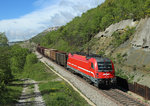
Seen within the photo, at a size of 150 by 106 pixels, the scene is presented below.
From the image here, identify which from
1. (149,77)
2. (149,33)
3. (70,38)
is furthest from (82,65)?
(70,38)

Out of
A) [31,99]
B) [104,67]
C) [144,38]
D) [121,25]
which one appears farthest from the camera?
[121,25]


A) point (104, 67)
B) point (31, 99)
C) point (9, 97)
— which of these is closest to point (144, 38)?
point (104, 67)

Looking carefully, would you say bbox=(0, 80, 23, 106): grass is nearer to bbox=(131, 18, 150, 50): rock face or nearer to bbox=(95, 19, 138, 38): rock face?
bbox=(131, 18, 150, 50): rock face

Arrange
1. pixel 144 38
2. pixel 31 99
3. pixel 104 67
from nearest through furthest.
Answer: pixel 31 99, pixel 104 67, pixel 144 38

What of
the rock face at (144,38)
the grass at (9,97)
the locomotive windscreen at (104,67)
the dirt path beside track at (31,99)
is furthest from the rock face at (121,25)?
the grass at (9,97)

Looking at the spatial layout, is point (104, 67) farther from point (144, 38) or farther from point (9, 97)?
point (9, 97)

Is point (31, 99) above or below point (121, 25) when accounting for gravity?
below

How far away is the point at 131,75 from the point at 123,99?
7954 mm

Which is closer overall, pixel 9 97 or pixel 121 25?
pixel 9 97

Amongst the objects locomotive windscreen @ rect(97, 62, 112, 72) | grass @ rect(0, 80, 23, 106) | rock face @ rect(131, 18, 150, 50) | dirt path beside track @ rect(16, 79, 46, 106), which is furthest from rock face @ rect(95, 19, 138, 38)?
grass @ rect(0, 80, 23, 106)

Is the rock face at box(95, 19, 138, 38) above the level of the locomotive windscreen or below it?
above

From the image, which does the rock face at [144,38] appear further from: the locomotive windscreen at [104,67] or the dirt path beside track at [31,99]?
the dirt path beside track at [31,99]

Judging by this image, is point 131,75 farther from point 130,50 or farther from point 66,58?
point 66,58

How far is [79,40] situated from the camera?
220 ft
